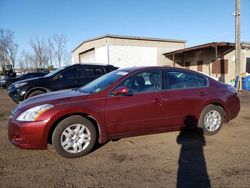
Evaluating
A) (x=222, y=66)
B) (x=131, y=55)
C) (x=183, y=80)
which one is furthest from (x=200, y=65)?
(x=183, y=80)

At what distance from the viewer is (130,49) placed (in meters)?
24.5

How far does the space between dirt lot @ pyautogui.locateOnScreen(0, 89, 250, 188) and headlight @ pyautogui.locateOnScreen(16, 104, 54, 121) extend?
0.72m

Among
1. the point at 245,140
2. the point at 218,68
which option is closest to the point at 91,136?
the point at 245,140

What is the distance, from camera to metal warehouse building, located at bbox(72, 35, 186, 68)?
23.6m

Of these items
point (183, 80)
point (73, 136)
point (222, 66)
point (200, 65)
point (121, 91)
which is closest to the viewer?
point (73, 136)

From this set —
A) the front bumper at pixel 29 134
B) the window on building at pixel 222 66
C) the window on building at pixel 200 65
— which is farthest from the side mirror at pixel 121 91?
the window on building at pixel 200 65

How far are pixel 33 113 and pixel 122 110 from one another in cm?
150

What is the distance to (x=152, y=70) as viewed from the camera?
4434 millimetres

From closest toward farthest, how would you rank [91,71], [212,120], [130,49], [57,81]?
[212,120] < [57,81] < [91,71] < [130,49]

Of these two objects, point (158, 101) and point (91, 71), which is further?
point (91, 71)

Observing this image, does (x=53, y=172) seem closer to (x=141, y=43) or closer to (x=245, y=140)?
(x=245, y=140)

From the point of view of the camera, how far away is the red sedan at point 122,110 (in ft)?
11.7

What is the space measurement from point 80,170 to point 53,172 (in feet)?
1.28

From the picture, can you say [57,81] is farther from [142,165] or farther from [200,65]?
[200,65]
